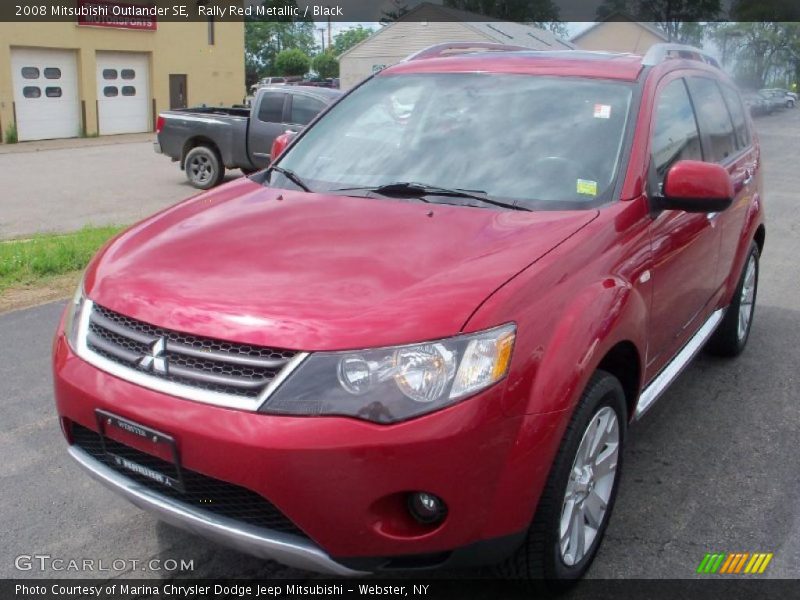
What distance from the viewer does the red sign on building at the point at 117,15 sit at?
2573 centimetres

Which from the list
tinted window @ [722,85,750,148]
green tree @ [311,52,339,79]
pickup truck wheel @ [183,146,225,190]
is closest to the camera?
tinted window @ [722,85,750,148]

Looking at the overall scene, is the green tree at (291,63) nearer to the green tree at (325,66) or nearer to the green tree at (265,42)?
the green tree at (325,66)

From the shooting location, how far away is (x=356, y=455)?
2.30 meters

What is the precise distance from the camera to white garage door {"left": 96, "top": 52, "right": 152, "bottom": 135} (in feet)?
88.3

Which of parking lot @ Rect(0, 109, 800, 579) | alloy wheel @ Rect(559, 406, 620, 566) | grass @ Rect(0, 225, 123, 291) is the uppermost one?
alloy wheel @ Rect(559, 406, 620, 566)

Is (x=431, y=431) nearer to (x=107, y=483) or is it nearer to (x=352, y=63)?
(x=107, y=483)

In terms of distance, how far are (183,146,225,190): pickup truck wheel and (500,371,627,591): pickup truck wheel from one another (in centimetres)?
1174

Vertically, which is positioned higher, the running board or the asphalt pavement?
the running board

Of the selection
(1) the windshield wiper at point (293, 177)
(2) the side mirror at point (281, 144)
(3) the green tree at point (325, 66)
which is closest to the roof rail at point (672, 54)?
(1) the windshield wiper at point (293, 177)

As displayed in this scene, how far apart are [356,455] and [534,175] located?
1646mm

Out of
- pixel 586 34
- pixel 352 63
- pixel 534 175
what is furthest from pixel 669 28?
pixel 534 175

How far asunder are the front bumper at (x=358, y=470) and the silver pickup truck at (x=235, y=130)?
10790 millimetres

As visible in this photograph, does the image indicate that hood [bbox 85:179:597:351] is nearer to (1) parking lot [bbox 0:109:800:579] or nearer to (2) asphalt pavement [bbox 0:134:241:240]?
(1) parking lot [bbox 0:109:800:579]

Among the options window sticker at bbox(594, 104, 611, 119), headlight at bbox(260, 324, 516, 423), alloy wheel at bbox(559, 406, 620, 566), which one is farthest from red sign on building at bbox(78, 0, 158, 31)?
headlight at bbox(260, 324, 516, 423)
